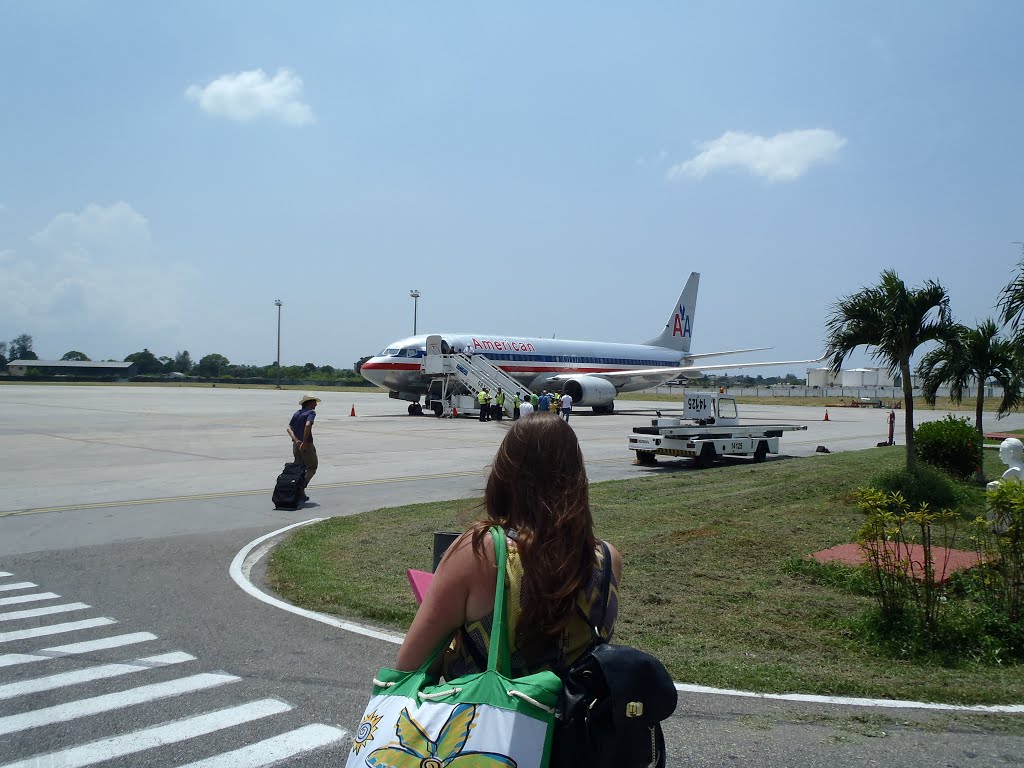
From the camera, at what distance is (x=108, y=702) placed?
489cm

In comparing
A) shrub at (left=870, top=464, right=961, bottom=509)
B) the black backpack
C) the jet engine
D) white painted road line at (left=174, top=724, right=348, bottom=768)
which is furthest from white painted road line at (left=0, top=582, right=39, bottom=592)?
the jet engine

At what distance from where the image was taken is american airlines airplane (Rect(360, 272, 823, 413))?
3738 cm

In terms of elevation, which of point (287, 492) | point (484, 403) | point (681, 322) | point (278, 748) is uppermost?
A: point (681, 322)

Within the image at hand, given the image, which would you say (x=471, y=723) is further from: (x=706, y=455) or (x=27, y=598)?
(x=706, y=455)

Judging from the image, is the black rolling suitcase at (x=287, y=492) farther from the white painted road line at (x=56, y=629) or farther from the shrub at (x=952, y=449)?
the shrub at (x=952, y=449)

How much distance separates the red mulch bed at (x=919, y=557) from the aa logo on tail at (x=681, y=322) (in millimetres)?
48002

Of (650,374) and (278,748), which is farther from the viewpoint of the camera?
(650,374)

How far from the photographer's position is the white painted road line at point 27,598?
7.18 metres

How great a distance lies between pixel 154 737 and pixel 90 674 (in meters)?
1.28

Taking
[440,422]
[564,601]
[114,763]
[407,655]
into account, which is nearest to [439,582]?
[407,655]

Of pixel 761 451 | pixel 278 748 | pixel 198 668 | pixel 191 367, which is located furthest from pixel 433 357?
pixel 191 367

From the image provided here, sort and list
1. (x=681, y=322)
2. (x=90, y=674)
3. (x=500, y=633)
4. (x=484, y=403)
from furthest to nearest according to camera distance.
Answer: (x=681, y=322) → (x=484, y=403) → (x=90, y=674) → (x=500, y=633)

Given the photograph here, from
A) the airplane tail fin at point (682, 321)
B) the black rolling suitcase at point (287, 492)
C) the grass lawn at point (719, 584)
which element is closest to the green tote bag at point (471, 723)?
the grass lawn at point (719, 584)

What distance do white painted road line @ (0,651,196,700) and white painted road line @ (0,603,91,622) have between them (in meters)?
1.67
